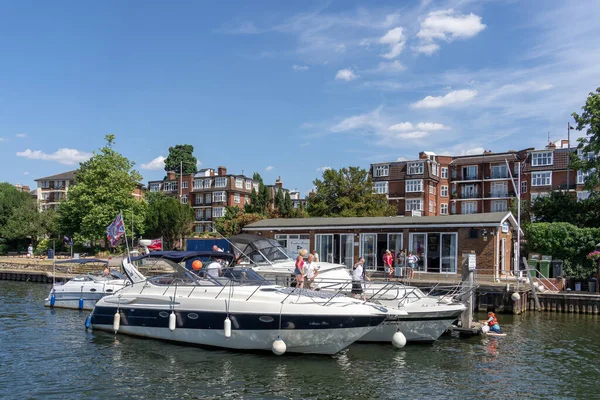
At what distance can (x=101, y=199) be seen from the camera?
57.0 m

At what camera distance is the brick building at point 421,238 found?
Answer: 30.2 meters

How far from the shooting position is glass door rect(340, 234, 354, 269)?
114 ft

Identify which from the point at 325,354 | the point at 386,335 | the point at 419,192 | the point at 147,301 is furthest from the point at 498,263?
the point at 419,192

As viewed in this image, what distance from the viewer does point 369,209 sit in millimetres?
51719

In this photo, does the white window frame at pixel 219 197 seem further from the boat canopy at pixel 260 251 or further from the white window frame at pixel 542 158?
the boat canopy at pixel 260 251

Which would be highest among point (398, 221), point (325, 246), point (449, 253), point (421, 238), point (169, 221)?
point (169, 221)

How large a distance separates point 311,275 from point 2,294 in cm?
2334

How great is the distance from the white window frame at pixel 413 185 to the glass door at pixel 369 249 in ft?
142

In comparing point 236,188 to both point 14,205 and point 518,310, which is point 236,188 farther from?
point 518,310

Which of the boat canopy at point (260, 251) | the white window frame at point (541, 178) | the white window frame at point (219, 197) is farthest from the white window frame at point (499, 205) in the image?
the boat canopy at point (260, 251)

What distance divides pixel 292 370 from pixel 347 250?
843 inches

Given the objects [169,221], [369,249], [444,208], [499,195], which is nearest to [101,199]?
[169,221]

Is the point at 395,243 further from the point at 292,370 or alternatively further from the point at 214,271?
the point at 292,370

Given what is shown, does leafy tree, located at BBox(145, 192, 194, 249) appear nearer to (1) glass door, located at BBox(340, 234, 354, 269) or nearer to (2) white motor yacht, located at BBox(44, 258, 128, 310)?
(1) glass door, located at BBox(340, 234, 354, 269)
